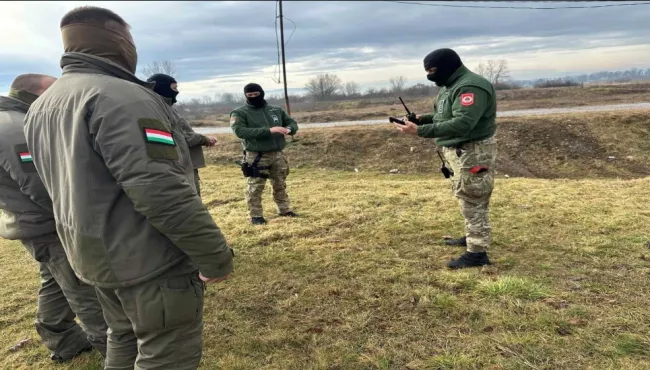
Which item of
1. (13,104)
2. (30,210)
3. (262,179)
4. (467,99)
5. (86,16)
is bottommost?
(262,179)

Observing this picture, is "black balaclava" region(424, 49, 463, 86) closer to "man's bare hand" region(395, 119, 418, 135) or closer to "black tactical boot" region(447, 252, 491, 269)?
→ "man's bare hand" region(395, 119, 418, 135)

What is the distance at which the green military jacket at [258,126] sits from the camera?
5.62 m

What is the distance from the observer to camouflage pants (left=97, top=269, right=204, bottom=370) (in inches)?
68.7

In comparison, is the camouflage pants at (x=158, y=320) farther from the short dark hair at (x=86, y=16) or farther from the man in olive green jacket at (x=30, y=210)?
the short dark hair at (x=86, y=16)

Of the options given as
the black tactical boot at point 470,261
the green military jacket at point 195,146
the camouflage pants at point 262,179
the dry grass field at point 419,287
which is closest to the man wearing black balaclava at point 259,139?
the camouflage pants at point 262,179

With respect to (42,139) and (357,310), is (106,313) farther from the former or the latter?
(357,310)

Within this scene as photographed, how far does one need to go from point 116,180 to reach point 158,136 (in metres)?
0.24

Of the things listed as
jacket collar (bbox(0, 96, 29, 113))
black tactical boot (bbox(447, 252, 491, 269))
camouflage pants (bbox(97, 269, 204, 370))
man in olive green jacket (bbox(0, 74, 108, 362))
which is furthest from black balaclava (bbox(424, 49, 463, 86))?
jacket collar (bbox(0, 96, 29, 113))

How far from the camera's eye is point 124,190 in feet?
5.21

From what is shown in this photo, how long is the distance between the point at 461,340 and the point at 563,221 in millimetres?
3140

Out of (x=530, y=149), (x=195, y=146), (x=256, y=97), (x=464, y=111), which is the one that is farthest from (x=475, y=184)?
(x=530, y=149)

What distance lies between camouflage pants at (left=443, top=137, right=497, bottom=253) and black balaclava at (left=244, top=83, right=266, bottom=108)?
2.75 meters

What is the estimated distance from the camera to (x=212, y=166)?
12.5 metres

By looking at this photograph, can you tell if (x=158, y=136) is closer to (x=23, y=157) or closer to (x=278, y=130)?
(x=23, y=157)
